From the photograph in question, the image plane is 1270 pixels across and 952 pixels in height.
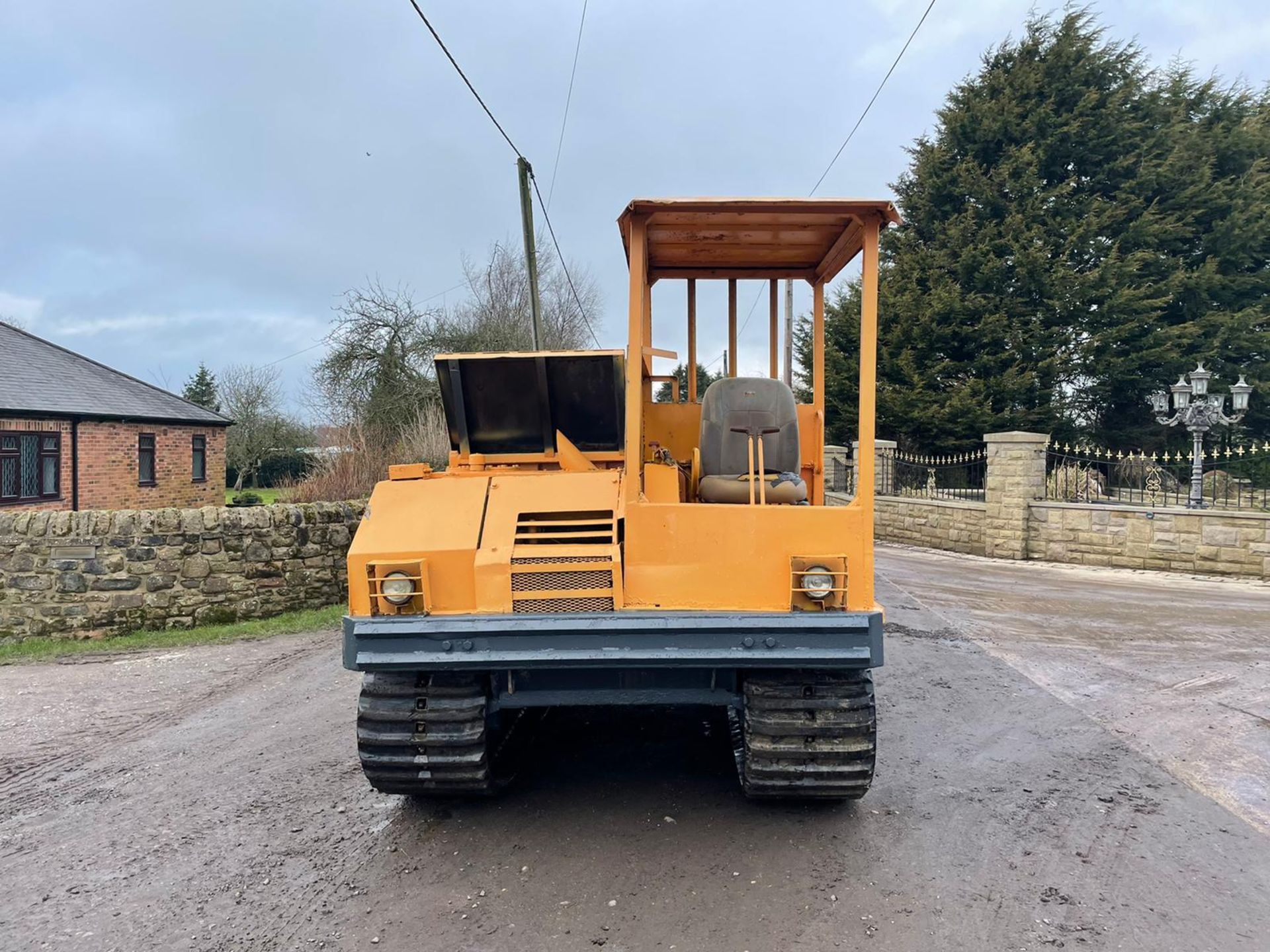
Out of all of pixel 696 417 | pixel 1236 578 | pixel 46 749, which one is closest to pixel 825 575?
pixel 696 417

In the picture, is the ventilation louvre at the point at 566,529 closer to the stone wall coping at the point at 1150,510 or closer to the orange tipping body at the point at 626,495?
the orange tipping body at the point at 626,495

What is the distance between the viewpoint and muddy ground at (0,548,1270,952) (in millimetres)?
2986

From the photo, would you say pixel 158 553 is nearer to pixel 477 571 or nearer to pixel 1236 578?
pixel 477 571

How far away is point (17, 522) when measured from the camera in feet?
27.2

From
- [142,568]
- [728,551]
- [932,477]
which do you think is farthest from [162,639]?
[932,477]

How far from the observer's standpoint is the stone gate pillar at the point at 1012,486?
43.5 feet

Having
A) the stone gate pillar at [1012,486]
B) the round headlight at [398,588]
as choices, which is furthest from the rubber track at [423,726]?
the stone gate pillar at [1012,486]

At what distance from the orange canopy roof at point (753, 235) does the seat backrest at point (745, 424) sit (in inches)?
30.2

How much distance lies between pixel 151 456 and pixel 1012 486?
784 inches

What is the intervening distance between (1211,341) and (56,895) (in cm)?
2361

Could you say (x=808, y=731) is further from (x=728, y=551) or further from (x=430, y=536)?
(x=430, y=536)

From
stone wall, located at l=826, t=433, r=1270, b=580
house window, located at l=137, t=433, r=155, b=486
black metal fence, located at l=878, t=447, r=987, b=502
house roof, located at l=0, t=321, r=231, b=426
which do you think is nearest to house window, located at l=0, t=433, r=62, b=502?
house roof, located at l=0, t=321, r=231, b=426

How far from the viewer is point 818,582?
3402 mm

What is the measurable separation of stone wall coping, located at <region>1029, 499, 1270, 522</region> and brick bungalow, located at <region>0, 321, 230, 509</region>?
18271mm
